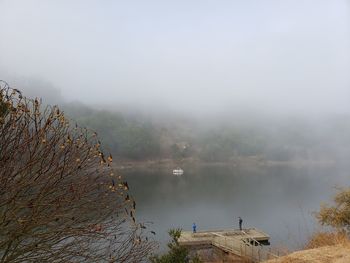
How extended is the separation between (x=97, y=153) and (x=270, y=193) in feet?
283

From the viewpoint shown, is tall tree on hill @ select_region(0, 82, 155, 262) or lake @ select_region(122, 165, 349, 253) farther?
lake @ select_region(122, 165, 349, 253)

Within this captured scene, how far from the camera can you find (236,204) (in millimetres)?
74000

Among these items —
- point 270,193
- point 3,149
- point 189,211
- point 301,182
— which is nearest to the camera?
point 3,149

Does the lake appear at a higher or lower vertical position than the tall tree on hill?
lower

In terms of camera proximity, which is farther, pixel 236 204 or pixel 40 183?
pixel 236 204

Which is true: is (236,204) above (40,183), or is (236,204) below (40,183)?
below

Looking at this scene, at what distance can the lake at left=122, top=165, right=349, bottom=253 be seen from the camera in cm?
5100

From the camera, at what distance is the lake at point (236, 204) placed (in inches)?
2008

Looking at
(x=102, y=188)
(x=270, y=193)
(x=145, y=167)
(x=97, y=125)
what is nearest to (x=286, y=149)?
(x=145, y=167)

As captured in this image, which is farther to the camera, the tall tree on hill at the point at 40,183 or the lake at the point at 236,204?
the lake at the point at 236,204

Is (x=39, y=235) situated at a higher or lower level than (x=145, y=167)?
higher

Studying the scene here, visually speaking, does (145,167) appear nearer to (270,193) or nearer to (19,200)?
(270,193)

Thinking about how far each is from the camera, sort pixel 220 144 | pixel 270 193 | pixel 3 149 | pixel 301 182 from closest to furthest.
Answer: pixel 3 149, pixel 270 193, pixel 301 182, pixel 220 144

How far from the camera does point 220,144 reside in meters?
181
